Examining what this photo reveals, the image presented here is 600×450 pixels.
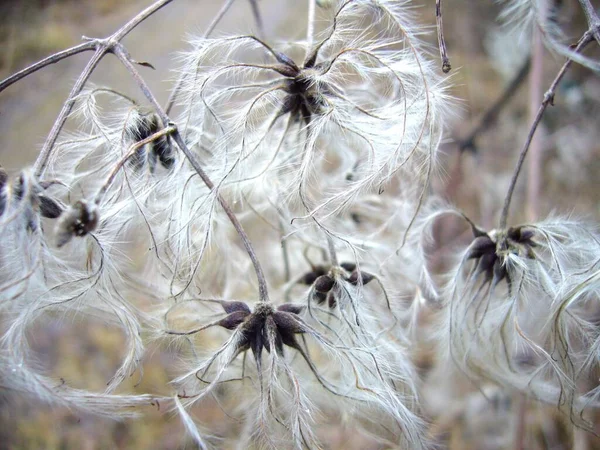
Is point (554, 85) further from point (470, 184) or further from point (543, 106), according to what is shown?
point (470, 184)

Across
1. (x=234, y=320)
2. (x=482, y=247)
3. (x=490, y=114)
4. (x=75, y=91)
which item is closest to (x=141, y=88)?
(x=75, y=91)

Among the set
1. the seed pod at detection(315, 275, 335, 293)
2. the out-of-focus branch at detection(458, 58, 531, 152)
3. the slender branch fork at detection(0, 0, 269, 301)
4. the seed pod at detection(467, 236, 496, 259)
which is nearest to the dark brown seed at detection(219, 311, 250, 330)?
the slender branch fork at detection(0, 0, 269, 301)

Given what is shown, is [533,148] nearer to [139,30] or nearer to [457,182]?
[457,182]

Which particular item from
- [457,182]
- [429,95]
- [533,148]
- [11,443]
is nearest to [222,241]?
[429,95]

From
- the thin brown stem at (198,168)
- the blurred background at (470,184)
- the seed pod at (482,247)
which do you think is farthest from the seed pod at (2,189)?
the blurred background at (470,184)

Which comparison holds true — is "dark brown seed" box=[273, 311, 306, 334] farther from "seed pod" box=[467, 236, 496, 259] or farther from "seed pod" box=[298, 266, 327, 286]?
"seed pod" box=[467, 236, 496, 259]

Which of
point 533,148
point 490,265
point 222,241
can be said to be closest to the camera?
point 490,265
